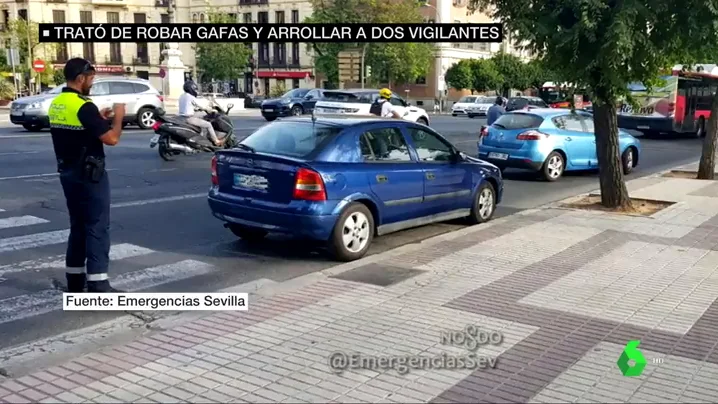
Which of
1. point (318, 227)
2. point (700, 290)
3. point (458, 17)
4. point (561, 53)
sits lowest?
point (700, 290)

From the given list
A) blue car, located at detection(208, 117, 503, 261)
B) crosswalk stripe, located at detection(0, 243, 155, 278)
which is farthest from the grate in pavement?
crosswalk stripe, located at detection(0, 243, 155, 278)

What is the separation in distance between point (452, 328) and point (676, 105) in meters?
25.9

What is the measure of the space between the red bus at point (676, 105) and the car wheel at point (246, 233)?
2266 cm

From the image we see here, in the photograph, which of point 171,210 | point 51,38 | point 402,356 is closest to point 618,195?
point 171,210

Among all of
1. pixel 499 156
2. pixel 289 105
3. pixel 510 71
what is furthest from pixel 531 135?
pixel 510 71

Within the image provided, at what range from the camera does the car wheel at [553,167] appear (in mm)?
15492

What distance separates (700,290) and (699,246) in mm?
2196

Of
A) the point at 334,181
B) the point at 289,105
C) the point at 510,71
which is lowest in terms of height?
the point at 334,181

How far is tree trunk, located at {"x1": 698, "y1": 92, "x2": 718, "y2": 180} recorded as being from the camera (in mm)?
15039

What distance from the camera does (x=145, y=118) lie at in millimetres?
24453

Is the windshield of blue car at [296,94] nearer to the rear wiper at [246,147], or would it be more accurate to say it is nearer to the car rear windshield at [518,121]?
the car rear windshield at [518,121]

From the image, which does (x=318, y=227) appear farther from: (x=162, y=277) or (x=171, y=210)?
(x=171, y=210)

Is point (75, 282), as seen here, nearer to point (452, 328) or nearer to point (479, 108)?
point (452, 328)

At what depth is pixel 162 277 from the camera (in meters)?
7.19
